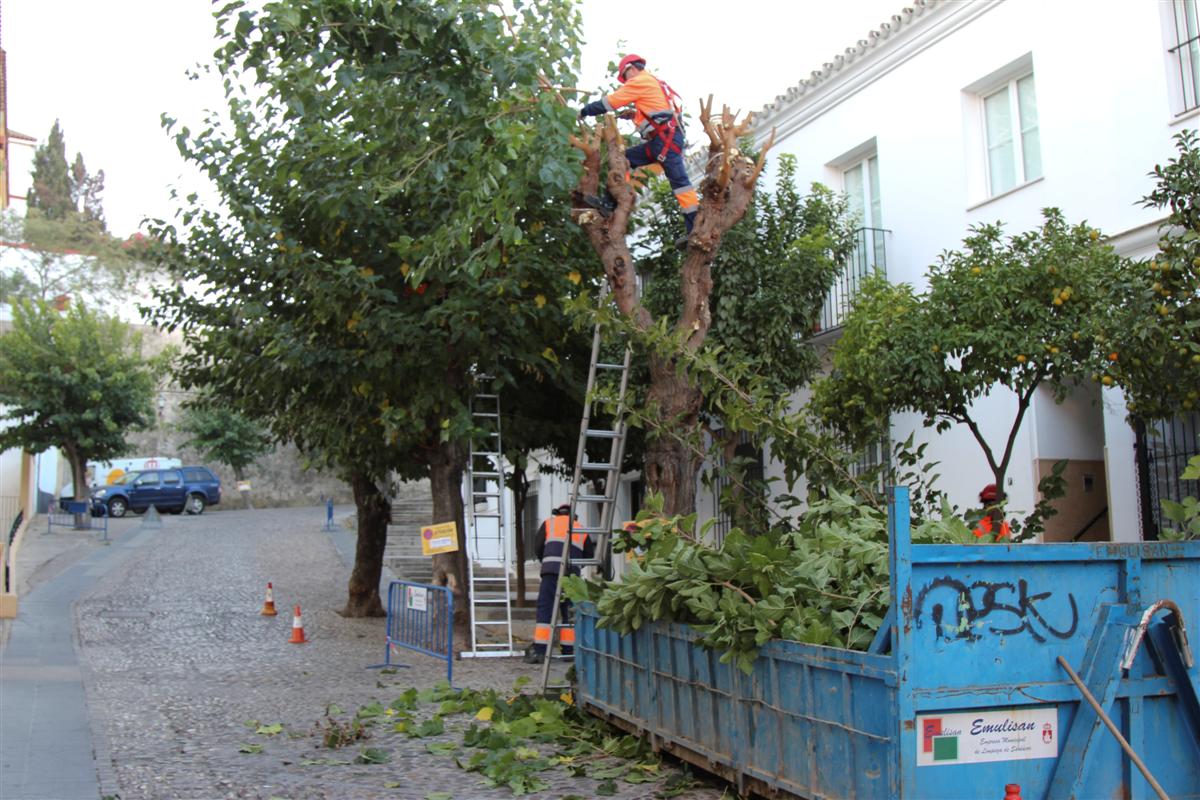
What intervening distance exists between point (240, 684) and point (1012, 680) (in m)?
8.33

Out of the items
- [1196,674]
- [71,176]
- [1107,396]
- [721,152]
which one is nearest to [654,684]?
[1196,674]

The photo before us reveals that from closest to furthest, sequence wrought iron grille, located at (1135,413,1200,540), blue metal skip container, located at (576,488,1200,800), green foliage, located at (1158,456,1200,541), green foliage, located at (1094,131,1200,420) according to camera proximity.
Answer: blue metal skip container, located at (576,488,1200,800) < green foliage, located at (1158,456,1200,541) < green foliage, located at (1094,131,1200,420) < wrought iron grille, located at (1135,413,1200,540)

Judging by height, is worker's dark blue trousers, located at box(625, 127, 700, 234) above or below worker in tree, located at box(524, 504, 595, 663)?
above

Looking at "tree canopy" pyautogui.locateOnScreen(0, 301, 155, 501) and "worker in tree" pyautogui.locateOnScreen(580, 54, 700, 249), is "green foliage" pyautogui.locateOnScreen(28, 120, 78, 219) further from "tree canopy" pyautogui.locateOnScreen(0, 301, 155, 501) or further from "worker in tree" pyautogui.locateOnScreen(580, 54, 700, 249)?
"worker in tree" pyautogui.locateOnScreen(580, 54, 700, 249)

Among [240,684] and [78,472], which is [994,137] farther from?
[78,472]

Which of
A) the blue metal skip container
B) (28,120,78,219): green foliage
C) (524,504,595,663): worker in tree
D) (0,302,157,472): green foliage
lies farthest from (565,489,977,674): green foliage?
(28,120,78,219): green foliage

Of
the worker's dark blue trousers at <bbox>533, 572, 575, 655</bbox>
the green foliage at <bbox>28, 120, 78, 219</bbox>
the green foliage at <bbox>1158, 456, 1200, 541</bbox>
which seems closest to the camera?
the green foliage at <bbox>1158, 456, 1200, 541</bbox>

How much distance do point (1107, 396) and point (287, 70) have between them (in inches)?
324

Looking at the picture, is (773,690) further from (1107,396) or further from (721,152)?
(1107,396)

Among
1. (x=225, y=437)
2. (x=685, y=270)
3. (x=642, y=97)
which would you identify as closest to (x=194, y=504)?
(x=225, y=437)

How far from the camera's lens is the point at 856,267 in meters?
13.6

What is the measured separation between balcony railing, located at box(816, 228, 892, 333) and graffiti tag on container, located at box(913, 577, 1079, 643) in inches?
333

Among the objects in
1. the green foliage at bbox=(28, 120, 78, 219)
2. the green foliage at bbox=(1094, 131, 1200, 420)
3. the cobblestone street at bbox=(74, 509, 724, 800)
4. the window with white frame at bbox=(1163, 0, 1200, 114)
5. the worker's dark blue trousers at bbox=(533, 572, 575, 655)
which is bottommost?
the cobblestone street at bbox=(74, 509, 724, 800)

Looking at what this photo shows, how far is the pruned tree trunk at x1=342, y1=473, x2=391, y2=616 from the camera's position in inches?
640
